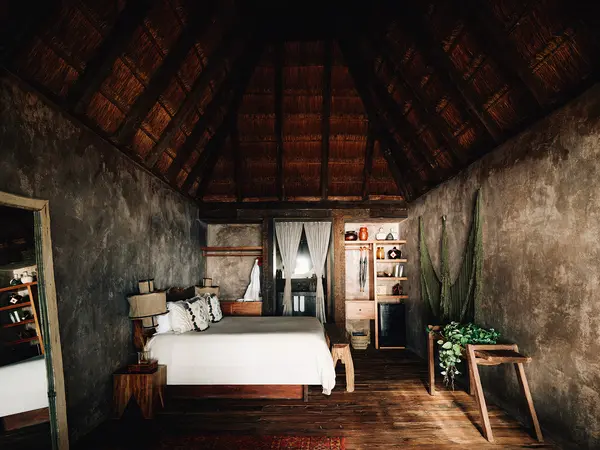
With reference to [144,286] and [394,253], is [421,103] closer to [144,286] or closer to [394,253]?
[394,253]

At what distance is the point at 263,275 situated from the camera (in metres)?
6.70

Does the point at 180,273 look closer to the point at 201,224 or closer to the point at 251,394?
the point at 201,224

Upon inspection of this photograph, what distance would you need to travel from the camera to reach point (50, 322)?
8.62ft

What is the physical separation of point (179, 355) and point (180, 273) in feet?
6.29

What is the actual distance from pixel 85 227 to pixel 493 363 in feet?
12.8

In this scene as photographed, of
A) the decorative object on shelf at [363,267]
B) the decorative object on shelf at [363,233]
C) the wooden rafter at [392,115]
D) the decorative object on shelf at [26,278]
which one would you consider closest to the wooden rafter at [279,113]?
the wooden rafter at [392,115]

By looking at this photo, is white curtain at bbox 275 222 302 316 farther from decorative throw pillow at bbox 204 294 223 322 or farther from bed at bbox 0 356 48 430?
bed at bbox 0 356 48 430

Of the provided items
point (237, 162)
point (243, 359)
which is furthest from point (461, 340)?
point (237, 162)

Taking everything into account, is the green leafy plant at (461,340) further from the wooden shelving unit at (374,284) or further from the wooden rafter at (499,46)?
the wooden shelving unit at (374,284)

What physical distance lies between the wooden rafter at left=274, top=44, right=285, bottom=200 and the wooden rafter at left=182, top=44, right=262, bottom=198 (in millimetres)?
351

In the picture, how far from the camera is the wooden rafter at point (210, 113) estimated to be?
4486 millimetres

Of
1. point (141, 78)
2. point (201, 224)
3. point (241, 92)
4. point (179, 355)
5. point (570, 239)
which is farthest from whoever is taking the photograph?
point (201, 224)

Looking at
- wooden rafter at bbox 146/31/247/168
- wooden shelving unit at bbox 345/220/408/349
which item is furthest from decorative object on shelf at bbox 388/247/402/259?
wooden rafter at bbox 146/31/247/168

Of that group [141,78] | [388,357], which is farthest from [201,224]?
[388,357]
